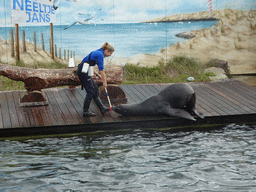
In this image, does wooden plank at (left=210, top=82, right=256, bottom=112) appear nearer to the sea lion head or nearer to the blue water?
the sea lion head

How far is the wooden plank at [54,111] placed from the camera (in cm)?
723

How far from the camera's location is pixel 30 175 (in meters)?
5.05

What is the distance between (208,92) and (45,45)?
5229 mm

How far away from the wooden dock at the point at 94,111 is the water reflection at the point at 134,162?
0.30 m

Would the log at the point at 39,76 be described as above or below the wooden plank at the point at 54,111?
above

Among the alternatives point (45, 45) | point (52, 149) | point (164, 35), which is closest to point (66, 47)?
point (45, 45)

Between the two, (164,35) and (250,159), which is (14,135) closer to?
(250,159)

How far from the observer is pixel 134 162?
5578mm

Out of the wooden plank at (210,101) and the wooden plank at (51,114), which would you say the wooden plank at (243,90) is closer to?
the wooden plank at (210,101)

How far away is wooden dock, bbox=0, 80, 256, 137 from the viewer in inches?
277

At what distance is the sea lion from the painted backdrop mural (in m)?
4.53

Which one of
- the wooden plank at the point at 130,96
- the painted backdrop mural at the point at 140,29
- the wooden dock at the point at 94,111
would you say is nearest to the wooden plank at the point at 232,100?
the wooden dock at the point at 94,111

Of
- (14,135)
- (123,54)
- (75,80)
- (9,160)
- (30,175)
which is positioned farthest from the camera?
(123,54)

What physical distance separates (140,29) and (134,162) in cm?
754
